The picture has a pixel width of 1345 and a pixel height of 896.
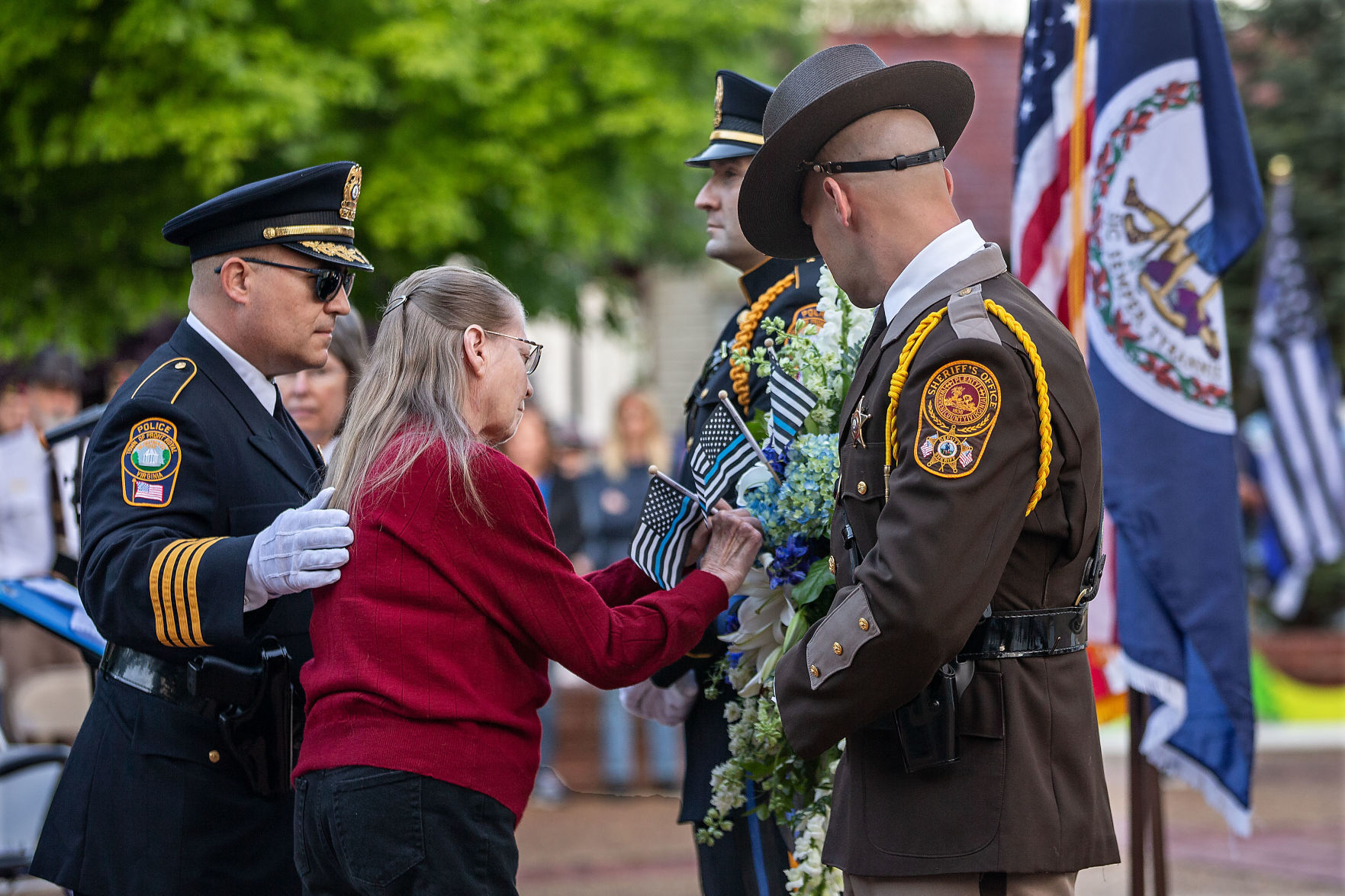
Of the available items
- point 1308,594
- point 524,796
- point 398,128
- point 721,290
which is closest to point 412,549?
point 524,796

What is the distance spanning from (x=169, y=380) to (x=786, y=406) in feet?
4.61

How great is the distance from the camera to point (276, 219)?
3.23 meters

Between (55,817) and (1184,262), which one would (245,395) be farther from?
(1184,262)

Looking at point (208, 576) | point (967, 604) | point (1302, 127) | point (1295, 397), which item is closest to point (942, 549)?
point (967, 604)

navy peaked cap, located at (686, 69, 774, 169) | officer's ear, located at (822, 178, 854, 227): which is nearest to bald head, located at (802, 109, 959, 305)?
officer's ear, located at (822, 178, 854, 227)

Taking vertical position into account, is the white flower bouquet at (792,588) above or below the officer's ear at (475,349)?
below

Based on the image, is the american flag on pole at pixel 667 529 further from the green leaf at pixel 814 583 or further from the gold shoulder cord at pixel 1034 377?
the gold shoulder cord at pixel 1034 377

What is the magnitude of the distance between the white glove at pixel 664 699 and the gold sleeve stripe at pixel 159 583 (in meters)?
1.27

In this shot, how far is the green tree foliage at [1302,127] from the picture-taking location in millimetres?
13945

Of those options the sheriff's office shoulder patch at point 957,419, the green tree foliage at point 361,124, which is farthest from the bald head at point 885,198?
the green tree foliage at point 361,124

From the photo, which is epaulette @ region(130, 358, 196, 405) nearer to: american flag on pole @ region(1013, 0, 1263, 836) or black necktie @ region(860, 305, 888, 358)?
black necktie @ region(860, 305, 888, 358)

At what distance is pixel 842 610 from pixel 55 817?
1.91 m

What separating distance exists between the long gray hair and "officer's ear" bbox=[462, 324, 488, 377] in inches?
0.6

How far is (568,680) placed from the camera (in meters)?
9.50
